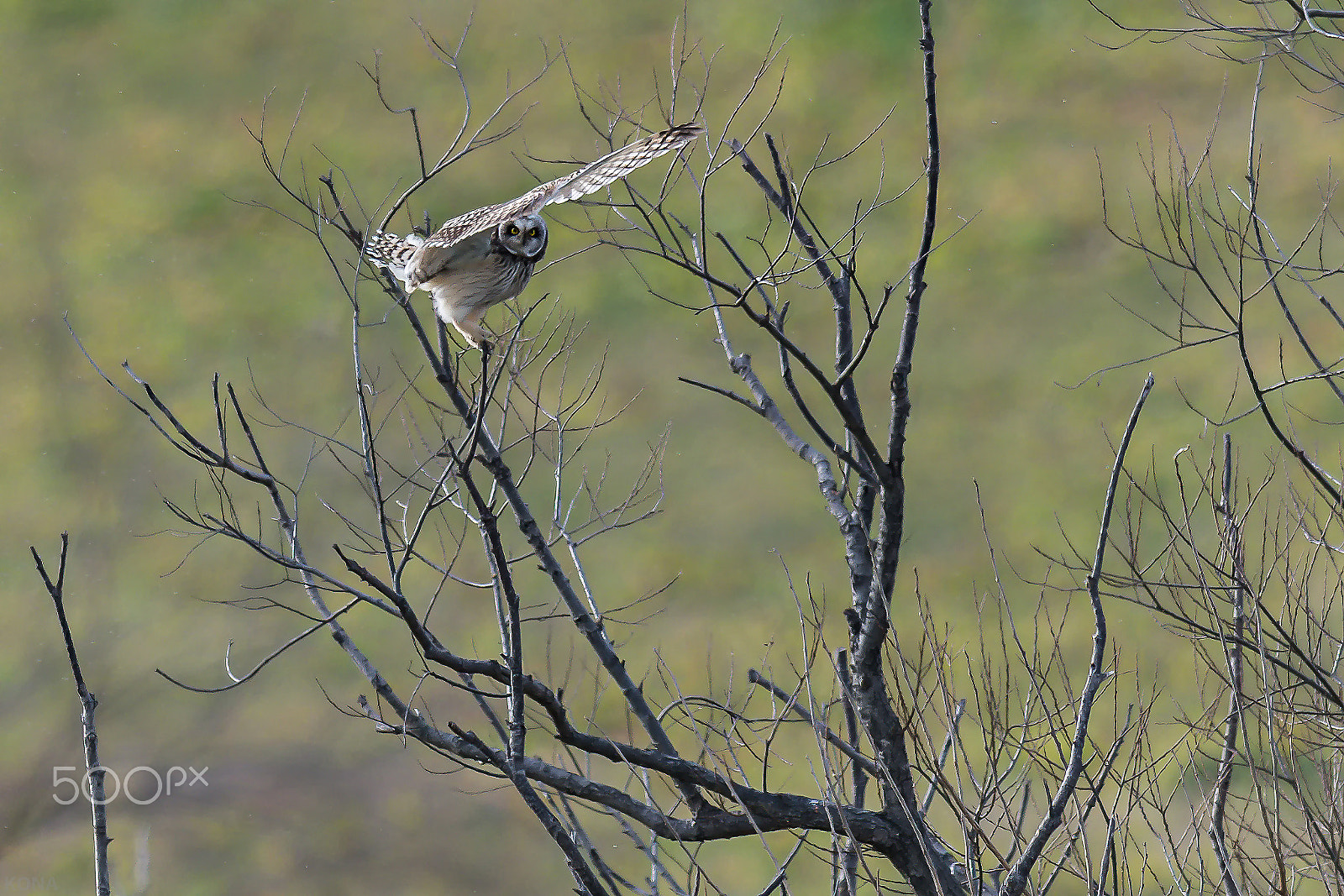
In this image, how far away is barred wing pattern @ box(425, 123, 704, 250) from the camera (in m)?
2.48

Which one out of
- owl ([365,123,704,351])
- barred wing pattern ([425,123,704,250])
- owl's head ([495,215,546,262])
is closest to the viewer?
barred wing pattern ([425,123,704,250])

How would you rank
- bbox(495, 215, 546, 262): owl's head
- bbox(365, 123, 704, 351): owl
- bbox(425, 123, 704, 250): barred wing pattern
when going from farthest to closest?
bbox(495, 215, 546, 262): owl's head
bbox(365, 123, 704, 351): owl
bbox(425, 123, 704, 250): barred wing pattern

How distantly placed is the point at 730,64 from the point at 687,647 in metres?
5.16

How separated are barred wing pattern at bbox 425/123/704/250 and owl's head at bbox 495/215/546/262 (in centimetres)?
22

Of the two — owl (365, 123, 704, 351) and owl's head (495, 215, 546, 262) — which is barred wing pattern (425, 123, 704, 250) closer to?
owl (365, 123, 704, 351)

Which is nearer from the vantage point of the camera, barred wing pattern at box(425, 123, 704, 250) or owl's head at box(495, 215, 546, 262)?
barred wing pattern at box(425, 123, 704, 250)

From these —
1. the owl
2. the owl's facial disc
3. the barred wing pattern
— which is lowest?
the barred wing pattern

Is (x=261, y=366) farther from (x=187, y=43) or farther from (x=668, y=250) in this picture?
(x=668, y=250)

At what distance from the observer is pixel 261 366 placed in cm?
912

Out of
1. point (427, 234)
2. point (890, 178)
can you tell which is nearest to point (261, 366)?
point (890, 178)

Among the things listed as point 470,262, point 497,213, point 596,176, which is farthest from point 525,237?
point 596,176

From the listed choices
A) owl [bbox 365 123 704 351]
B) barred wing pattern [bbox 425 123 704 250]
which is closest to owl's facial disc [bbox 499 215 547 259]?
owl [bbox 365 123 704 351]

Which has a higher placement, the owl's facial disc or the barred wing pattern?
the owl's facial disc

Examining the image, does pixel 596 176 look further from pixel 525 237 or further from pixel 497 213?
pixel 525 237
